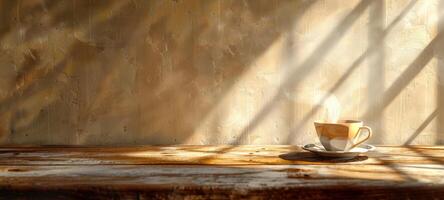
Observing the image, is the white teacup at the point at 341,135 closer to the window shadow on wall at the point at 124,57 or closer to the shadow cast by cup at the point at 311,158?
the shadow cast by cup at the point at 311,158

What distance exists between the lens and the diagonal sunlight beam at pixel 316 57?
77.5 inches

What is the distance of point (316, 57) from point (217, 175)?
0.94 meters

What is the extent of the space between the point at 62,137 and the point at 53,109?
0.43 feet

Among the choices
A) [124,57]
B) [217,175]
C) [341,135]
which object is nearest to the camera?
[217,175]

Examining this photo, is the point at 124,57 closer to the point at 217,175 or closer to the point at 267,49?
the point at 267,49

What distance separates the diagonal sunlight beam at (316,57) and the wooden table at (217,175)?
32cm

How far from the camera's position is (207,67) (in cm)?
197

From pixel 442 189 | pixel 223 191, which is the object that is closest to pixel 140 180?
pixel 223 191

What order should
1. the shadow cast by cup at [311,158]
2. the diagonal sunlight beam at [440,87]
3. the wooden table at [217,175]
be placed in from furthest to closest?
the diagonal sunlight beam at [440,87] < the shadow cast by cup at [311,158] < the wooden table at [217,175]

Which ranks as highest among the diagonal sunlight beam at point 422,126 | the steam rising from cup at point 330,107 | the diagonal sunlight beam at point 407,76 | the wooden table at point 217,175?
the diagonal sunlight beam at point 407,76

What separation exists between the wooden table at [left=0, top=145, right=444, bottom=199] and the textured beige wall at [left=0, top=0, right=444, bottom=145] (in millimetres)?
304

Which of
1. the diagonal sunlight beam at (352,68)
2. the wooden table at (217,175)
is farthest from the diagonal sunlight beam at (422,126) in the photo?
the diagonal sunlight beam at (352,68)

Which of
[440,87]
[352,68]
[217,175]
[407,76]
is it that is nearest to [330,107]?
[352,68]

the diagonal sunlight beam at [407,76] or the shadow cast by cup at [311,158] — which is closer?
the shadow cast by cup at [311,158]
